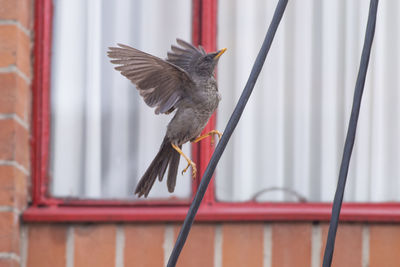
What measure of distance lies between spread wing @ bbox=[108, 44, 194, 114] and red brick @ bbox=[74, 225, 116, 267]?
110cm

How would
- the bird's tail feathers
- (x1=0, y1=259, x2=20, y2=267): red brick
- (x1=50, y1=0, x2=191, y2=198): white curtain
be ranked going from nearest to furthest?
1. the bird's tail feathers
2. (x1=0, y1=259, x2=20, y2=267): red brick
3. (x1=50, y1=0, x2=191, y2=198): white curtain

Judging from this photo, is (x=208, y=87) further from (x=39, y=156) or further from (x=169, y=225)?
(x=39, y=156)

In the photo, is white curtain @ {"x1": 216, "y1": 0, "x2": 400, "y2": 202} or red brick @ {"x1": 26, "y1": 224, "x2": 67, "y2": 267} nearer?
red brick @ {"x1": 26, "y1": 224, "x2": 67, "y2": 267}

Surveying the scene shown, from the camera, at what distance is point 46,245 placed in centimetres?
294

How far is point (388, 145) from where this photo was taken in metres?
3.15

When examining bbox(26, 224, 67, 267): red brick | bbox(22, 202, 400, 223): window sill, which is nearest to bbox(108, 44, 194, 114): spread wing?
bbox(22, 202, 400, 223): window sill

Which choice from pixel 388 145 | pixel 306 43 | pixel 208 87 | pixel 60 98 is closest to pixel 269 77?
pixel 306 43

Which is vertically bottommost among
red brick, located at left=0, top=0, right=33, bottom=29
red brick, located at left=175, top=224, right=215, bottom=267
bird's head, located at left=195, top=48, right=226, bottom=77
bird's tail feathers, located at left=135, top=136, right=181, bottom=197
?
red brick, located at left=175, top=224, right=215, bottom=267

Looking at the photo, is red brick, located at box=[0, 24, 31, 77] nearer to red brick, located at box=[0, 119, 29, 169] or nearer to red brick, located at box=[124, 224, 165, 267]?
red brick, located at box=[0, 119, 29, 169]

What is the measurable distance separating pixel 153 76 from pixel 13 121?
124 cm

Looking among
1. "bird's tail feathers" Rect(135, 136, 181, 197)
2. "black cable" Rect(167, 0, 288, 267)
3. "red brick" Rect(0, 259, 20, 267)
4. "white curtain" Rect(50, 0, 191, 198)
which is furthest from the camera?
"white curtain" Rect(50, 0, 191, 198)

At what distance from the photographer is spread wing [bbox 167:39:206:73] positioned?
1988 mm

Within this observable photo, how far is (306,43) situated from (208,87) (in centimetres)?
137

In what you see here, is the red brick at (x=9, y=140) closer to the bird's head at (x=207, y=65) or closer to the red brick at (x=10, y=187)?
the red brick at (x=10, y=187)
